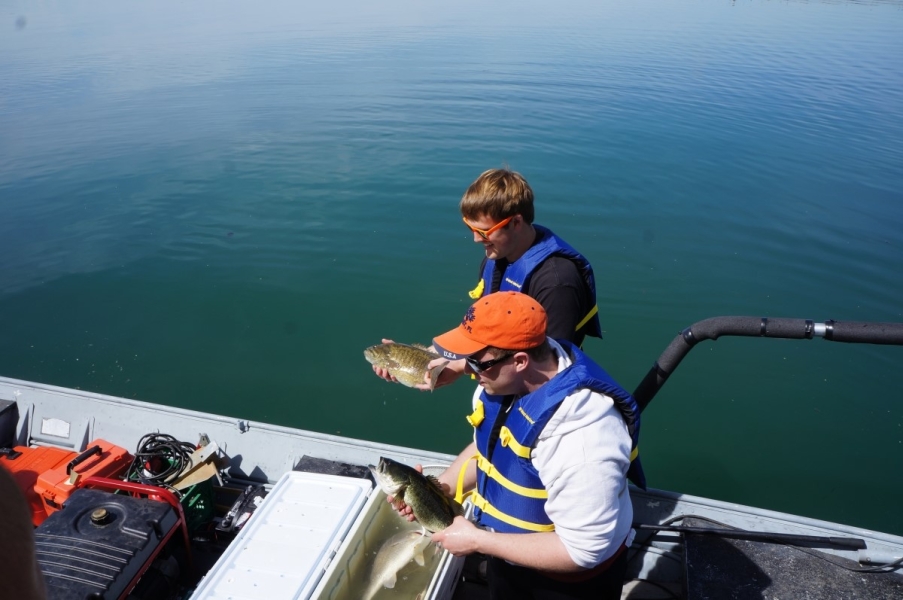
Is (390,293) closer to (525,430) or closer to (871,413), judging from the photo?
(871,413)

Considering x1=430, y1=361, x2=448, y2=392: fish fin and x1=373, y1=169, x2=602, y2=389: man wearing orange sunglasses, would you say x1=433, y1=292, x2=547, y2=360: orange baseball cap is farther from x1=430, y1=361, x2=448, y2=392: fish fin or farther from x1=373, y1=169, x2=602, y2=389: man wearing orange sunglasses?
x1=430, y1=361, x2=448, y2=392: fish fin

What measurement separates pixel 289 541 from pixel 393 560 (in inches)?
22.1

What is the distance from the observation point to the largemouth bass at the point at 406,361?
366 cm

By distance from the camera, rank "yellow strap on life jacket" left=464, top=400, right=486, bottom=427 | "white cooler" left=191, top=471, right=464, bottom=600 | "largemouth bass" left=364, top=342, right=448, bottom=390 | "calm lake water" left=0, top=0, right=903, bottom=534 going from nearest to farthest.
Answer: "yellow strap on life jacket" left=464, top=400, right=486, bottom=427
"white cooler" left=191, top=471, right=464, bottom=600
"largemouth bass" left=364, top=342, right=448, bottom=390
"calm lake water" left=0, top=0, right=903, bottom=534

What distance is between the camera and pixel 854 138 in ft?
52.4

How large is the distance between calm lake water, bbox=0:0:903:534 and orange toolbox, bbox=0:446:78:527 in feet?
10.0

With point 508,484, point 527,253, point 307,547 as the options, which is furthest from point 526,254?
point 307,547

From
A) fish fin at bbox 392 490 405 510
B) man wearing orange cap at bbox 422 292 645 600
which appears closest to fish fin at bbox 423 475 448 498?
fish fin at bbox 392 490 405 510

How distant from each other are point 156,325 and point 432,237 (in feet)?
15.5

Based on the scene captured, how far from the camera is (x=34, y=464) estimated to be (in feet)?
14.9

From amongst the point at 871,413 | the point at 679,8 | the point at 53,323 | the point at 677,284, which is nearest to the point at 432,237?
the point at 677,284

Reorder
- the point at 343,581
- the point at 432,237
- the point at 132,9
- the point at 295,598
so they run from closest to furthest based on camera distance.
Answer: the point at 295,598, the point at 343,581, the point at 432,237, the point at 132,9

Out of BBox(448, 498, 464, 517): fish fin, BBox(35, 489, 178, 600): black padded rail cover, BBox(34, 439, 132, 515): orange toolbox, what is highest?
BBox(448, 498, 464, 517): fish fin

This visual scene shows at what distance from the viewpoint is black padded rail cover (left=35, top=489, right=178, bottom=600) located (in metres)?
3.13
